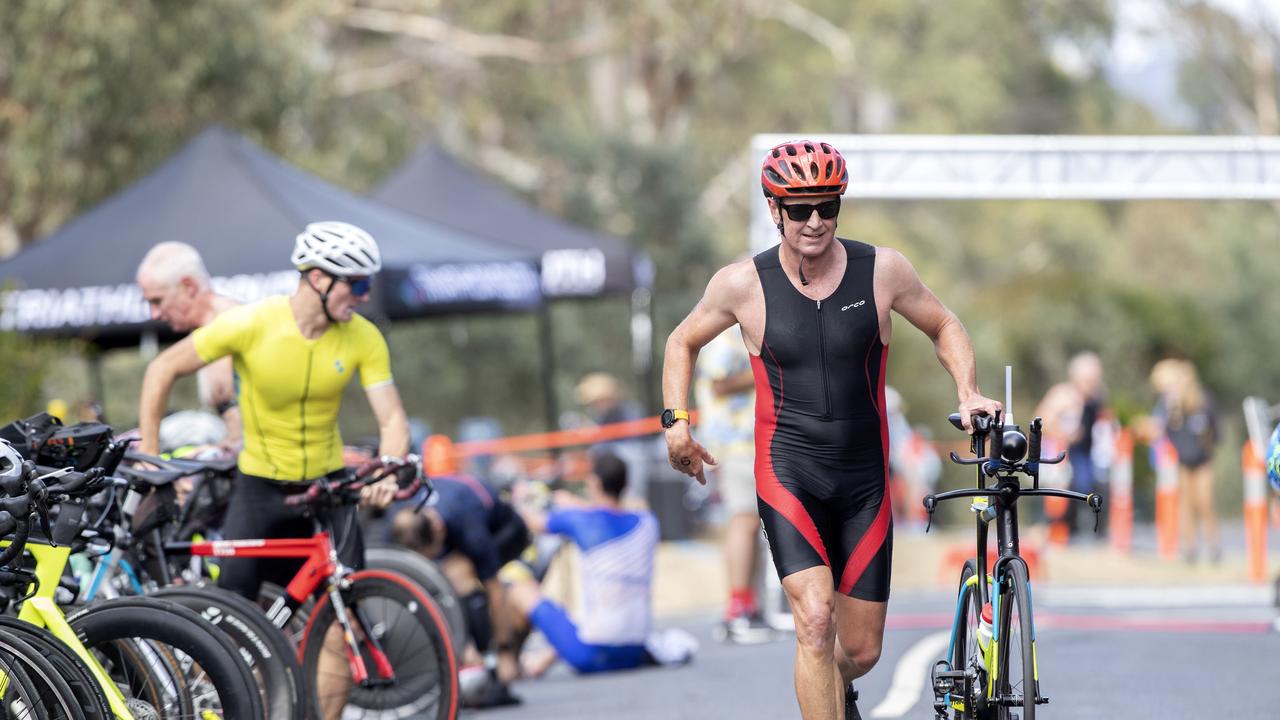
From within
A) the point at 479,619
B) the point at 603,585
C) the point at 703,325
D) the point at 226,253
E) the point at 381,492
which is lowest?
the point at 479,619

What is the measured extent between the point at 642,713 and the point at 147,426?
9.23 ft

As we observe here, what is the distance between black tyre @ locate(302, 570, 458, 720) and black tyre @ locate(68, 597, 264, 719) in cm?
120

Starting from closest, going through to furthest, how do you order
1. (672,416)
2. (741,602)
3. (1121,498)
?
(672,416), (741,602), (1121,498)

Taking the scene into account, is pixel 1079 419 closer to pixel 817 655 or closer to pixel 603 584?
pixel 603 584

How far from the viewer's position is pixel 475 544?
10.2 m

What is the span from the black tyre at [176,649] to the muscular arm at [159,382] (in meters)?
1.65

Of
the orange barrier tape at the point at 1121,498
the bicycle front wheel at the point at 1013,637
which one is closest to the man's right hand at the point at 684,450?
the bicycle front wheel at the point at 1013,637

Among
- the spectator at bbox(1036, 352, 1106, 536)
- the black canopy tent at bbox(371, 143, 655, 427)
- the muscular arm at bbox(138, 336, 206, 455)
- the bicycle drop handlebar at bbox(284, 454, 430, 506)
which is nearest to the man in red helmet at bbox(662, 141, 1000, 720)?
the bicycle drop handlebar at bbox(284, 454, 430, 506)

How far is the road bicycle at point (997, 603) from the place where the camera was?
5.95 m

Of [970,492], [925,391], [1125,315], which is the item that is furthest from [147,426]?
[1125,315]

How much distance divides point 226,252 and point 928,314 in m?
9.15

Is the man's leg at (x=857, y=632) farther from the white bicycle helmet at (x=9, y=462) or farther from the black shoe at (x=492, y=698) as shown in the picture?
the black shoe at (x=492, y=698)

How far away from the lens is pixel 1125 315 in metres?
36.6

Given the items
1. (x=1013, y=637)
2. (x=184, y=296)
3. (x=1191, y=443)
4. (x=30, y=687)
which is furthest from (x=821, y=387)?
(x=1191, y=443)
